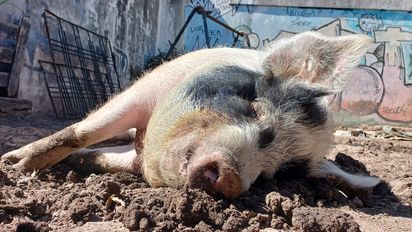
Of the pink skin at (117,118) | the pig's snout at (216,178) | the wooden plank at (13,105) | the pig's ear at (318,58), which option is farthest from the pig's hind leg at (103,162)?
the wooden plank at (13,105)

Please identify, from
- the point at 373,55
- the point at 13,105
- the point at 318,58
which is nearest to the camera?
the point at 318,58

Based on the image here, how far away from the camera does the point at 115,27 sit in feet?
36.9

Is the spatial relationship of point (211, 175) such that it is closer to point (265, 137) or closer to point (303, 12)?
point (265, 137)

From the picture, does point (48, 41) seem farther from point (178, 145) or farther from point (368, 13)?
point (368, 13)

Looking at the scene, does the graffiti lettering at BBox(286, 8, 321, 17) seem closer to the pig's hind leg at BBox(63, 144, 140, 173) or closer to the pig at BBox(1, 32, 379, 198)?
the pig at BBox(1, 32, 379, 198)

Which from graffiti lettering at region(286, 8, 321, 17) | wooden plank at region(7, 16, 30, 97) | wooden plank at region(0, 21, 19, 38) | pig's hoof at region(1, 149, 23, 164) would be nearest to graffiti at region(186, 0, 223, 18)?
graffiti lettering at region(286, 8, 321, 17)

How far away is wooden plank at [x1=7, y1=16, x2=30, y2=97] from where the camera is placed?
6564 millimetres

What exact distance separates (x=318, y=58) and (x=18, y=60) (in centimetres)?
493

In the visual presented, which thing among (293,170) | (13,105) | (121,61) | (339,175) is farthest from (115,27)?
(293,170)

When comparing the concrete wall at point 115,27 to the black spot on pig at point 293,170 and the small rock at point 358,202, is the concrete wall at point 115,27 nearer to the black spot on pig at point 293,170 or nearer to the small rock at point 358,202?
Result: the black spot on pig at point 293,170

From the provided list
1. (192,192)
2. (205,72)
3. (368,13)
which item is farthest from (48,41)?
(368,13)

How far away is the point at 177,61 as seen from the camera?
3604 mm

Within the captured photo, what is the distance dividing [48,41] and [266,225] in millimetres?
6487

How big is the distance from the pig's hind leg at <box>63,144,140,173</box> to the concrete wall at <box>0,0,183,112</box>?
344cm
